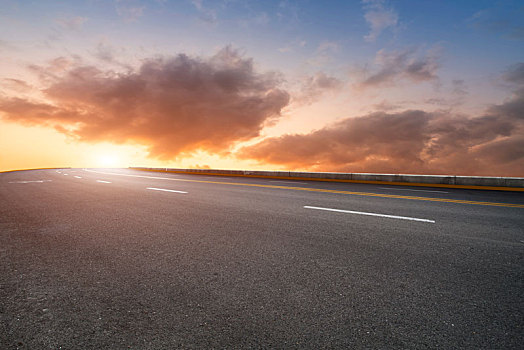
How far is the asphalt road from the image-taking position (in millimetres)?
1932

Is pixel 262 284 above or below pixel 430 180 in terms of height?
below

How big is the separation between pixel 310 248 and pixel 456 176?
15.7m

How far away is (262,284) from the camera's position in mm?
2666

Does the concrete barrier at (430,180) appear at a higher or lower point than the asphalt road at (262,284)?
higher

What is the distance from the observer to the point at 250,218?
554 cm

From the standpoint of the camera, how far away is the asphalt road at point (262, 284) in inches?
76.0

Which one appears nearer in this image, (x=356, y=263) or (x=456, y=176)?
(x=356, y=263)

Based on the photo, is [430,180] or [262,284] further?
[430,180]

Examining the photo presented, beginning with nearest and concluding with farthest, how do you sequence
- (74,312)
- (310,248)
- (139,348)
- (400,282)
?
1. (139,348)
2. (74,312)
3. (400,282)
4. (310,248)

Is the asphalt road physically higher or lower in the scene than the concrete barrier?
lower

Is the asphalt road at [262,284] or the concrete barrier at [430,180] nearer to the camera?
the asphalt road at [262,284]

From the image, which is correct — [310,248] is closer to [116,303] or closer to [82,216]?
[116,303]

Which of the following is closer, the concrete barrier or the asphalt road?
the asphalt road

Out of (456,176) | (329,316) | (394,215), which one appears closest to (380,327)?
(329,316)
